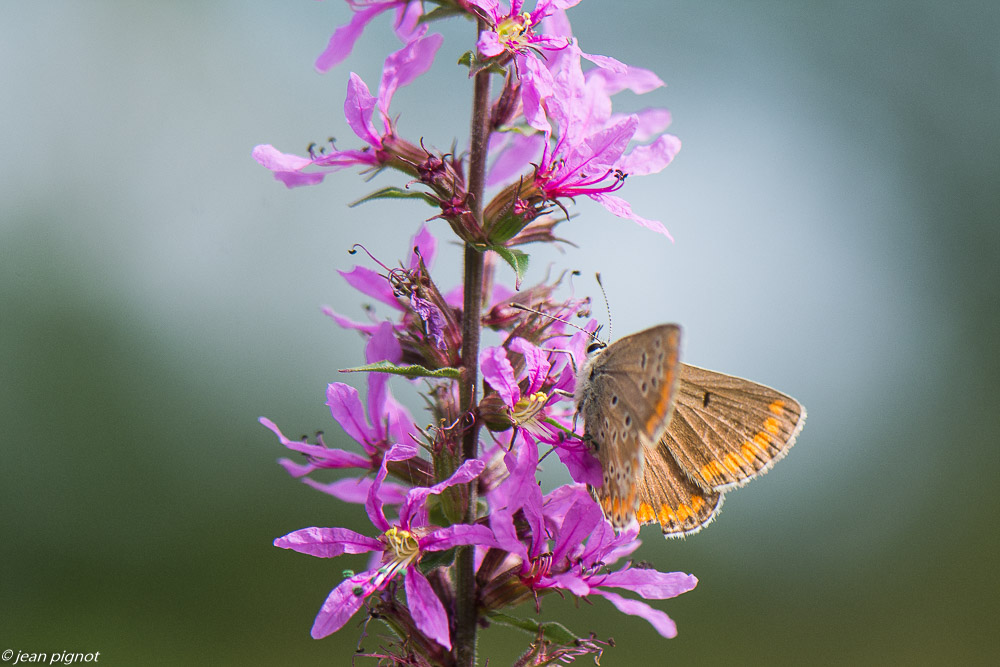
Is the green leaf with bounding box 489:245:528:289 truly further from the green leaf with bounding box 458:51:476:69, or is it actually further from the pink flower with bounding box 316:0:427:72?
the pink flower with bounding box 316:0:427:72

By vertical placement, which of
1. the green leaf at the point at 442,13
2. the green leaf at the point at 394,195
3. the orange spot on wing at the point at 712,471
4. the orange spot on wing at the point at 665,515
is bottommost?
the orange spot on wing at the point at 665,515

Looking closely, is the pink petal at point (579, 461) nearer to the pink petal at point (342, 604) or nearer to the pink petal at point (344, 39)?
the pink petal at point (342, 604)

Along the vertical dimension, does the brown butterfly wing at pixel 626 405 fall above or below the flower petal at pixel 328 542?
above

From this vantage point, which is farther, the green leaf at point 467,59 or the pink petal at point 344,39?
the pink petal at point 344,39

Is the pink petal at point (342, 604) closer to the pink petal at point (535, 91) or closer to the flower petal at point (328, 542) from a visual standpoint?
the flower petal at point (328, 542)

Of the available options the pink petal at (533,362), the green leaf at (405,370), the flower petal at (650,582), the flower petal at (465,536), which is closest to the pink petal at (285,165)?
the green leaf at (405,370)

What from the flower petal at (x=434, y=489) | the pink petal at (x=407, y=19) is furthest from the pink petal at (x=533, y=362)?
the pink petal at (x=407, y=19)

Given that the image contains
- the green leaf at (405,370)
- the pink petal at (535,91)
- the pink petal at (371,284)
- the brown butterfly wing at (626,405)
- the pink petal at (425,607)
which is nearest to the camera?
the brown butterfly wing at (626,405)

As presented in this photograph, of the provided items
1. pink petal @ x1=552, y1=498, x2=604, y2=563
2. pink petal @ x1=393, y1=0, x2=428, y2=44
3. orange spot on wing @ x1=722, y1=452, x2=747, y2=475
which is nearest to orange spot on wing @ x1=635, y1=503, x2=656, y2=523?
pink petal @ x1=552, y1=498, x2=604, y2=563

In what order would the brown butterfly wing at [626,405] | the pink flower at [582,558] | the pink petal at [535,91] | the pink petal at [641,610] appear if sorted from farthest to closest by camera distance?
the pink petal at [641,610] < the pink flower at [582,558] < the pink petal at [535,91] < the brown butterfly wing at [626,405]
